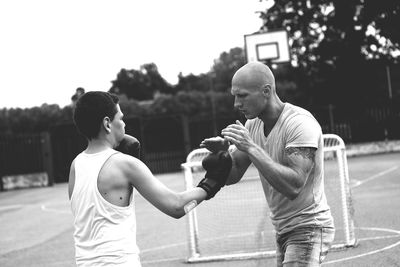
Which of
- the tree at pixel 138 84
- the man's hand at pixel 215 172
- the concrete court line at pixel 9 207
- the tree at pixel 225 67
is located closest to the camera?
the man's hand at pixel 215 172

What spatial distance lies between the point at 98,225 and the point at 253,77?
5.21 feet

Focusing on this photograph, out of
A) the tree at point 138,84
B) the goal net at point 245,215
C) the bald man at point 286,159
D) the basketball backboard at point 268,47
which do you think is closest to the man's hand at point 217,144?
the bald man at point 286,159

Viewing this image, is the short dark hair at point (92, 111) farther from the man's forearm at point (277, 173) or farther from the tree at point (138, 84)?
the tree at point (138, 84)

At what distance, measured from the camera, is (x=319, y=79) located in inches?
1473

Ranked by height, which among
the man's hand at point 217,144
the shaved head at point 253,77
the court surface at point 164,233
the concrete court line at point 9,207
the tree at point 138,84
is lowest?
the concrete court line at point 9,207

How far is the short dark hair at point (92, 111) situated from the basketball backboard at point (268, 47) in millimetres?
15728

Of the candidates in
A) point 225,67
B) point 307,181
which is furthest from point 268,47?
point 225,67

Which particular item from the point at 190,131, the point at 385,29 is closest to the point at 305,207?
the point at 190,131

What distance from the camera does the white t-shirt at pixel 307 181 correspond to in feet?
14.2

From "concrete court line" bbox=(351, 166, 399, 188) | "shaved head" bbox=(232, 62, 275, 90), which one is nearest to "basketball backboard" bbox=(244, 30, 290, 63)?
"concrete court line" bbox=(351, 166, 399, 188)

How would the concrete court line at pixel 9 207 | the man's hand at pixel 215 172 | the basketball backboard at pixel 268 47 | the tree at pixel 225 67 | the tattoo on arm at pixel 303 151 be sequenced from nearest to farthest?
the man's hand at pixel 215 172
the tattoo on arm at pixel 303 151
the basketball backboard at pixel 268 47
the concrete court line at pixel 9 207
the tree at pixel 225 67

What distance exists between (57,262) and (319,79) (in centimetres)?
2913

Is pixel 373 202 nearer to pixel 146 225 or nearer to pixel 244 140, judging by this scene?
Result: pixel 146 225

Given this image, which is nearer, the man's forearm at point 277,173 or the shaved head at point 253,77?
the man's forearm at point 277,173
